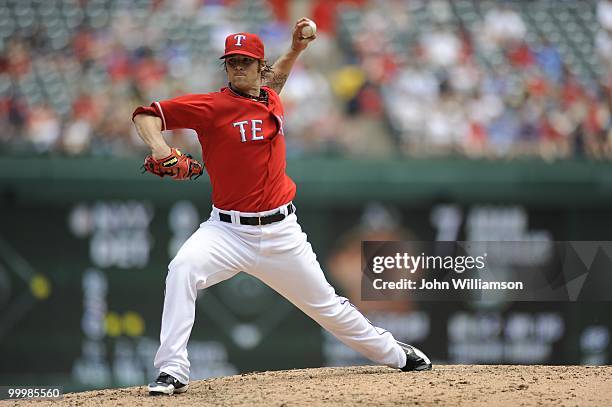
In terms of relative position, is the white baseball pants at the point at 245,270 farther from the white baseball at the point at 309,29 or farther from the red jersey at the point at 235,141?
the white baseball at the point at 309,29

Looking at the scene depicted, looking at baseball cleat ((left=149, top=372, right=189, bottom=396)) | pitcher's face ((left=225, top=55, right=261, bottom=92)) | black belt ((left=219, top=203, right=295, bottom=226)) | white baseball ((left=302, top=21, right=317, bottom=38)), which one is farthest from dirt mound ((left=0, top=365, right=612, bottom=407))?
white baseball ((left=302, top=21, right=317, bottom=38))

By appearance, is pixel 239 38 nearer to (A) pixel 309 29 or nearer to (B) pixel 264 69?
(B) pixel 264 69

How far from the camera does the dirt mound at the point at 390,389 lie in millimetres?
4348

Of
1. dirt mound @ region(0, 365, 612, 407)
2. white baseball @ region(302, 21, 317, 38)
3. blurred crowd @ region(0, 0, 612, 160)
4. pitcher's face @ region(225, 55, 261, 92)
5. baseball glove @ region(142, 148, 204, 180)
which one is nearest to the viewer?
baseball glove @ region(142, 148, 204, 180)

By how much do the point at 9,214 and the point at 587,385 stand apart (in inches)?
169

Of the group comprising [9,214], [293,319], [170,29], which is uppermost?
[170,29]

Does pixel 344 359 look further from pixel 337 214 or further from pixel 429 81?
pixel 429 81

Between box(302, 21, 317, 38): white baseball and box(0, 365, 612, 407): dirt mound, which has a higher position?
box(302, 21, 317, 38): white baseball

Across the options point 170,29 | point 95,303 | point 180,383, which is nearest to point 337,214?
point 95,303

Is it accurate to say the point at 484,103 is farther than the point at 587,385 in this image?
Yes

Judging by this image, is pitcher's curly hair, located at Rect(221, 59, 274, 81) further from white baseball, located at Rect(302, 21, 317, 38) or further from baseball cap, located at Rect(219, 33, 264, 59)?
white baseball, located at Rect(302, 21, 317, 38)

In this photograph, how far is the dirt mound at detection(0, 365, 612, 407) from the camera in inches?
171

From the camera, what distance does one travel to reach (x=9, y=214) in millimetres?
7113

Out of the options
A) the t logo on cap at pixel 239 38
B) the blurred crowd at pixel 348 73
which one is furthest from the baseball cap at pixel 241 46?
the blurred crowd at pixel 348 73
